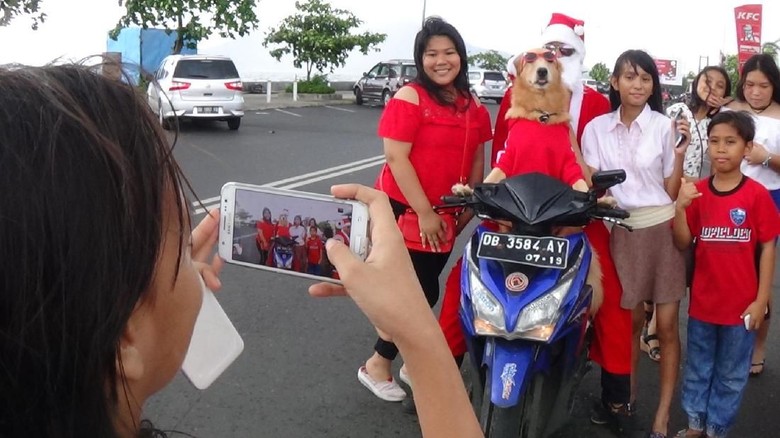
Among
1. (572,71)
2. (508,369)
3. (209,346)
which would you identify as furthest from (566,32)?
(209,346)

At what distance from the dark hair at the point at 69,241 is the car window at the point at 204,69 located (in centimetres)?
1699

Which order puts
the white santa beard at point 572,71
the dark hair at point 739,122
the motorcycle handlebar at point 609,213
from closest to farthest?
the motorcycle handlebar at point 609,213
the dark hair at point 739,122
the white santa beard at point 572,71

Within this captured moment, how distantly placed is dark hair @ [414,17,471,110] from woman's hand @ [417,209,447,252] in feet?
1.69

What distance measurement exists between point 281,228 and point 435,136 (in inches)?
79.9

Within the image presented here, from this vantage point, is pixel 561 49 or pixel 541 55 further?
pixel 561 49

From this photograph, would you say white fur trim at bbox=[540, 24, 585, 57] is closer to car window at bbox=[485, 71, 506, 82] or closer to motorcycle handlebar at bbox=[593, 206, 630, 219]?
motorcycle handlebar at bbox=[593, 206, 630, 219]

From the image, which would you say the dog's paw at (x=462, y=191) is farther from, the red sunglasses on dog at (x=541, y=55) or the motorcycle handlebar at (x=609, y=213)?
the red sunglasses on dog at (x=541, y=55)

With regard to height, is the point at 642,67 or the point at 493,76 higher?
the point at 493,76

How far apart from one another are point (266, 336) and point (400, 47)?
7322 cm

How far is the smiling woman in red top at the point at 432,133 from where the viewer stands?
360 centimetres

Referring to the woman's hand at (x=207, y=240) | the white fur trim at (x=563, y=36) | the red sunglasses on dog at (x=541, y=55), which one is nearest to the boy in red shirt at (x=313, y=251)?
the woman's hand at (x=207, y=240)

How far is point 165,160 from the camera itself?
0.93 meters

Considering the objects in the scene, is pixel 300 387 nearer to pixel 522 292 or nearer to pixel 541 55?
pixel 522 292

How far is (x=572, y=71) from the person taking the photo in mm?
3848
